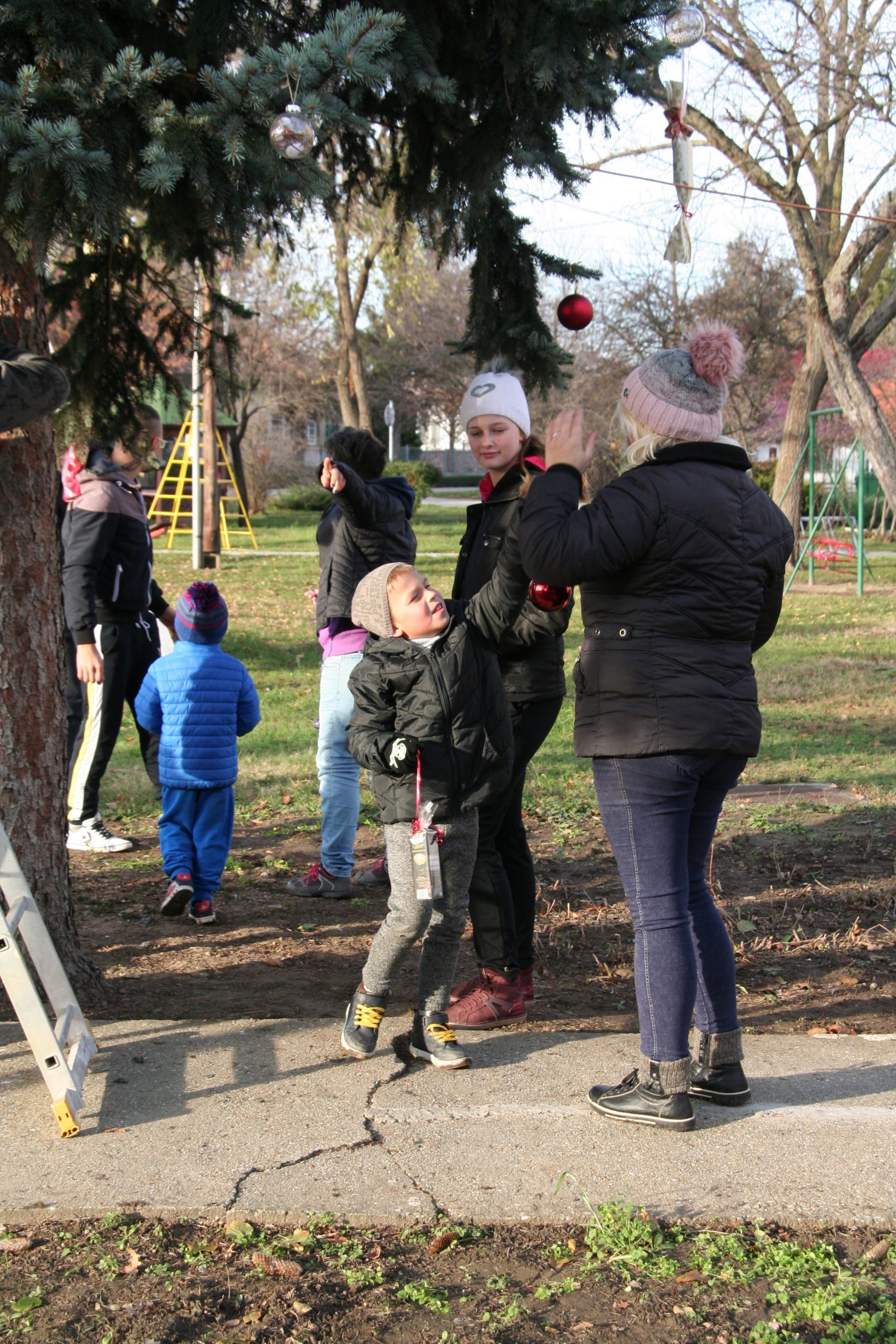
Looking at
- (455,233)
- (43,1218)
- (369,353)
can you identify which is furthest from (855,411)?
(369,353)

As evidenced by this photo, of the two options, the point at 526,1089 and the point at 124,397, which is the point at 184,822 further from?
the point at 526,1089

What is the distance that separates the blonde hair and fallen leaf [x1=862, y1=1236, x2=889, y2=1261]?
1.86 meters

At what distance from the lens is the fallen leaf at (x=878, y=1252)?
8.66 ft

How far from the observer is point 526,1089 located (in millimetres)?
3428

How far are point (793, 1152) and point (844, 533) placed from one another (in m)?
27.1

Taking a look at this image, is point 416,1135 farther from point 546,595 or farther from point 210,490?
point 210,490

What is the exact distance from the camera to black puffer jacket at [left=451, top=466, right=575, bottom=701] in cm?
388

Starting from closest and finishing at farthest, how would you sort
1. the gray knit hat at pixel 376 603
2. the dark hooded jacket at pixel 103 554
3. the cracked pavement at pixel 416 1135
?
the cracked pavement at pixel 416 1135, the gray knit hat at pixel 376 603, the dark hooded jacket at pixel 103 554

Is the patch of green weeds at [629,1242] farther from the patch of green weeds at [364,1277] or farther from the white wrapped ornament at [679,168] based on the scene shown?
the white wrapped ornament at [679,168]

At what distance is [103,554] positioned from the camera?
623 cm

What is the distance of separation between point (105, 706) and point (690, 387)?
411cm

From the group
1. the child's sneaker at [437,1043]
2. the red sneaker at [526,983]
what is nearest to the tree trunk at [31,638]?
the child's sneaker at [437,1043]

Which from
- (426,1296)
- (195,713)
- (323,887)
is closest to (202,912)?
(323,887)

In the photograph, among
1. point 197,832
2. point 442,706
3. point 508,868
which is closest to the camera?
point 442,706
